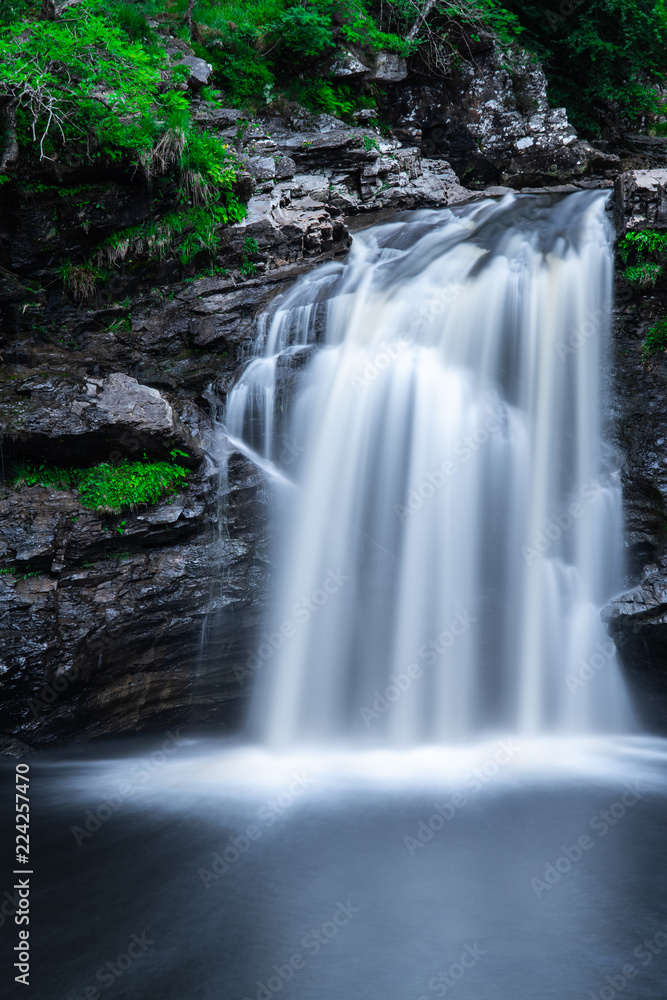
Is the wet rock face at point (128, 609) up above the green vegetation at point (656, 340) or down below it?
below

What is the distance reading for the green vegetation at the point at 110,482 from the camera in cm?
666

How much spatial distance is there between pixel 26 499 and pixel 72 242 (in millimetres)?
4287

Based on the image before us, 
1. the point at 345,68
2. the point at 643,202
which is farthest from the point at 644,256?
the point at 345,68

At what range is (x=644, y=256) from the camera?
785 cm

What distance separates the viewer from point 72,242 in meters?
8.87

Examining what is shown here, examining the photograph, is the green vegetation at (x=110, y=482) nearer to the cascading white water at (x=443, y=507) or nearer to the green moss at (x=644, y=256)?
the cascading white water at (x=443, y=507)

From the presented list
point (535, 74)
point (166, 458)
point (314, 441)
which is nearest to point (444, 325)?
point (314, 441)
